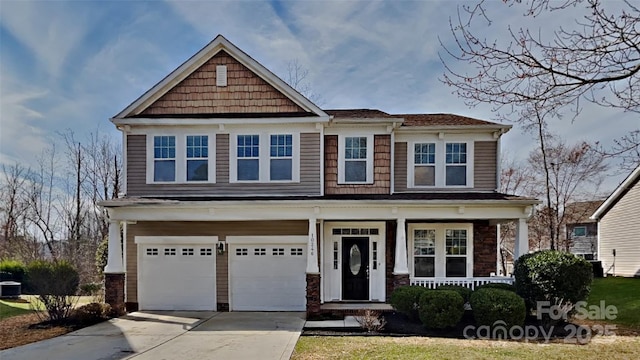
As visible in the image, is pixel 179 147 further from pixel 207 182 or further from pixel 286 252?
pixel 286 252

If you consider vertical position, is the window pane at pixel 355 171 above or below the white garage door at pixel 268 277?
above

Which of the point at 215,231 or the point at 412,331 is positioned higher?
the point at 215,231

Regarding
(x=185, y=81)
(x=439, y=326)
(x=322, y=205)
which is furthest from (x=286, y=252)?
(x=185, y=81)

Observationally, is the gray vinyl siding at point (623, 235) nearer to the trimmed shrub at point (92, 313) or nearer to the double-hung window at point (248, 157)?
the double-hung window at point (248, 157)

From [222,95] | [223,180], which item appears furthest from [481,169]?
[222,95]

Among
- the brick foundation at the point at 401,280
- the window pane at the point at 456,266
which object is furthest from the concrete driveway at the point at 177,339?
the window pane at the point at 456,266

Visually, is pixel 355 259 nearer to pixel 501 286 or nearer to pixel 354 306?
pixel 354 306

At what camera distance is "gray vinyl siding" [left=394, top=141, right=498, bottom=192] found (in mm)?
14531

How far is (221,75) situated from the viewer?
47.1 ft

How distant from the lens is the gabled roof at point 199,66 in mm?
14102

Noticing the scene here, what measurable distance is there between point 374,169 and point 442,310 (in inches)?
202

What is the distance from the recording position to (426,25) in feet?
23.0

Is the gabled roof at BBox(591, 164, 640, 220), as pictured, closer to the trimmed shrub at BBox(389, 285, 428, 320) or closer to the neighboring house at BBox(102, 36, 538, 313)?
the neighboring house at BBox(102, 36, 538, 313)

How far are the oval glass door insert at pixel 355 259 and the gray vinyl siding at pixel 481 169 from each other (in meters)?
2.33
